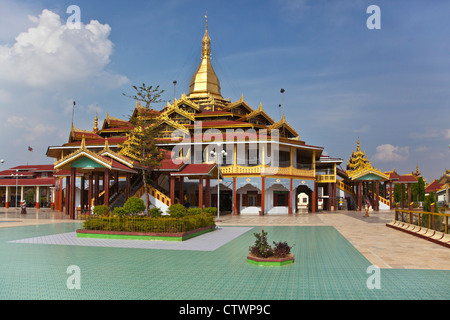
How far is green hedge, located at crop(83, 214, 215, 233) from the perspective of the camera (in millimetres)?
16641

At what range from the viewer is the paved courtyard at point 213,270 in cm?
786

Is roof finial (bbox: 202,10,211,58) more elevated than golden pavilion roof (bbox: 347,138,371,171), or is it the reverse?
roof finial (bbox: 202,10,211,58)

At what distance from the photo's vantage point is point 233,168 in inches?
1422

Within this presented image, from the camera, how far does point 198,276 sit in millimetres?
9398

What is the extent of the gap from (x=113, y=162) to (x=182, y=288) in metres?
20.1

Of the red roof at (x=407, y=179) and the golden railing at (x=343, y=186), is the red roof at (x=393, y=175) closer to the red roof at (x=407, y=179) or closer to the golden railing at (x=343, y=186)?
the red roof at (x=407, y=179)

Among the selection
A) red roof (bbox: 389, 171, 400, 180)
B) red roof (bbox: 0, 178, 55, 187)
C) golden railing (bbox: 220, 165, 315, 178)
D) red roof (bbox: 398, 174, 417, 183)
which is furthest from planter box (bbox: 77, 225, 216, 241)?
red roof (bbox: 0, 178, 55, 187)

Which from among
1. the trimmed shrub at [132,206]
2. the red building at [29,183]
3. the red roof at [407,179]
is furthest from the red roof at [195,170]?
the red building at [29,183]

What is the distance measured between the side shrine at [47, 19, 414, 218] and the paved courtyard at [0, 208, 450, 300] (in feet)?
47.9

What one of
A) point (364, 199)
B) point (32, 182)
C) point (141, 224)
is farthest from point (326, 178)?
point (32, 182)

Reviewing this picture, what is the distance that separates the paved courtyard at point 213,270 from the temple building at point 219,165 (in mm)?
15238

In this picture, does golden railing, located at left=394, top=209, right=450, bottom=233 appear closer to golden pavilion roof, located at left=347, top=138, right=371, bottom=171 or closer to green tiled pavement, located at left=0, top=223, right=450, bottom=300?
green tiled pavement, located at left=0, top=223, right=450, bottom=300
